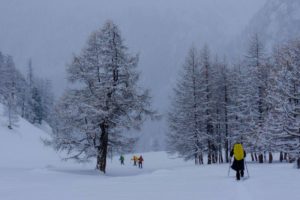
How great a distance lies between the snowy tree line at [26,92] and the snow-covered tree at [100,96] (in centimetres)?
5112

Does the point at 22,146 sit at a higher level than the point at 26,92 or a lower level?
lower

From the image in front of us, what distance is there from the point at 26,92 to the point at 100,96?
68396 mm

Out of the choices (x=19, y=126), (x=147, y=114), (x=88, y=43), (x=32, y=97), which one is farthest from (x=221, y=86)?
(x=32, y=97)

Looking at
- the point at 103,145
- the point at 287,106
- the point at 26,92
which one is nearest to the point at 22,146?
the point at 103,145

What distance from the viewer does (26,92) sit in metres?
88.9

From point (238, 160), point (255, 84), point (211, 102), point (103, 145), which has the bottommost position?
point (238, 160)

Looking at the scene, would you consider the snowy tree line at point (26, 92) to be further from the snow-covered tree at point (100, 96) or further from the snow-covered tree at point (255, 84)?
the snow-covered tree at point (100, 96)

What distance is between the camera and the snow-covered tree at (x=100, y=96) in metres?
25.2

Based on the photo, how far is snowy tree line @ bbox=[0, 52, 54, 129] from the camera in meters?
78.2

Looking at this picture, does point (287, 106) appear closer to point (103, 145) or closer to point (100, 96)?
point (100, 96)

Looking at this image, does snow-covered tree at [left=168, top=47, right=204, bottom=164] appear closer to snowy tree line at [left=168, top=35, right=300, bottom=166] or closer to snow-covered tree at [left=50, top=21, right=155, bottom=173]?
snowy tree line at [left=168, top=35, right=300, bottom=166]

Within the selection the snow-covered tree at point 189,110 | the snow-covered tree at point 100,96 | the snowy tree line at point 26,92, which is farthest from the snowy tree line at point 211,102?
the snowy tree line at point 26,92

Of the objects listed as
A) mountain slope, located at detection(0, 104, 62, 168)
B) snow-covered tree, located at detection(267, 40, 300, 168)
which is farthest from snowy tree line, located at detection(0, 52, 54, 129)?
snow-covered tree, located at detection(267, 40, 300, 168)

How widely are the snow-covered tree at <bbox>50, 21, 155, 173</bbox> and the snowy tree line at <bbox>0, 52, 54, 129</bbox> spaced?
168 ft
